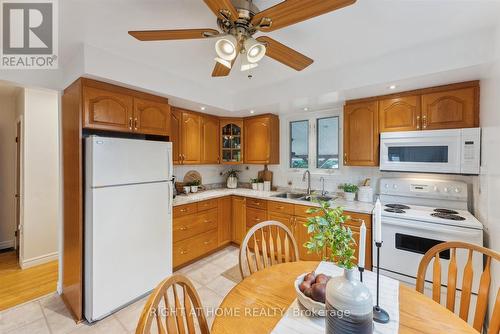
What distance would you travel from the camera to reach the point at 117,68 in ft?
6.54

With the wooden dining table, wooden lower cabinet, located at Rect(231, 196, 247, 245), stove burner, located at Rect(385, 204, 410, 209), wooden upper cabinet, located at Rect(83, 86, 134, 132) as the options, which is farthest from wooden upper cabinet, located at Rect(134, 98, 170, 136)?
stove burner, located at Rect(385, 204, 410, 209)

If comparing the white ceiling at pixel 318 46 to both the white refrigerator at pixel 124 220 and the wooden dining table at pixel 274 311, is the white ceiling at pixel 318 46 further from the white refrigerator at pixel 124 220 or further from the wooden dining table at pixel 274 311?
the wooden dining table at pixel 274 311

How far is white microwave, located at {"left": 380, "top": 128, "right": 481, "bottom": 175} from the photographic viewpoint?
196 cm

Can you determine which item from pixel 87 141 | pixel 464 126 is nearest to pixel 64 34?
pixel 87 141

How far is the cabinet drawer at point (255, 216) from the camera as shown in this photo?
3.13 meters

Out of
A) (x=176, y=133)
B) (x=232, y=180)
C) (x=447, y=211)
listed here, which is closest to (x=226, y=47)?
(x=176, y=133)

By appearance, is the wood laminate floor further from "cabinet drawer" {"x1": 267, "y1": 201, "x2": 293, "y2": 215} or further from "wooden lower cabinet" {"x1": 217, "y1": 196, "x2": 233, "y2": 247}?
"cabinet drawer" {"x1": 267, "y1": 201, "x2": 293, "y2": 215}

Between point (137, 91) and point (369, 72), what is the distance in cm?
233

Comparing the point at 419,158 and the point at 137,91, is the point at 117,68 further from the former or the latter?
the point at 419,158

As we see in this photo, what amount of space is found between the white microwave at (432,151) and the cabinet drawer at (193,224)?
2.27m

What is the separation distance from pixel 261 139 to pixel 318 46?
5.83ft

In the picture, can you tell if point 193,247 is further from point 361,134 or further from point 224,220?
point 361,134

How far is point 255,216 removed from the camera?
3209 mm

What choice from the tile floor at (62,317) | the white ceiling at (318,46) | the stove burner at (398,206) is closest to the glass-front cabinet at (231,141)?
the white ceiling at (318,46)
